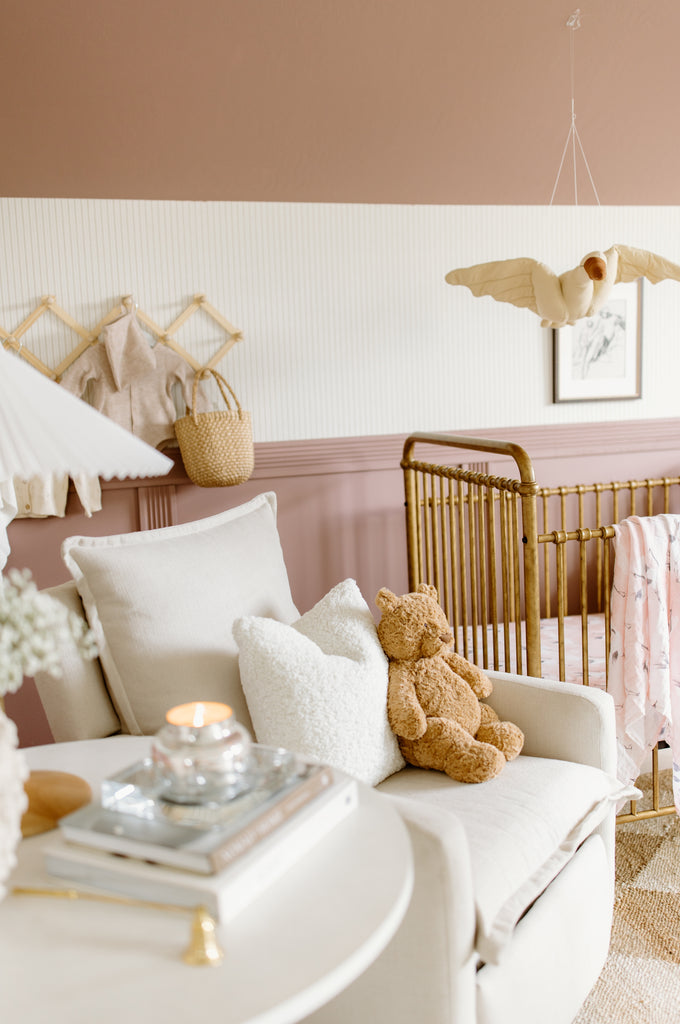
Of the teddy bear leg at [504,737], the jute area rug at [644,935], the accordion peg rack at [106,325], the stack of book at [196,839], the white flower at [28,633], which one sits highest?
the accordion peg rack at [106,325]

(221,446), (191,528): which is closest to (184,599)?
(191,528)

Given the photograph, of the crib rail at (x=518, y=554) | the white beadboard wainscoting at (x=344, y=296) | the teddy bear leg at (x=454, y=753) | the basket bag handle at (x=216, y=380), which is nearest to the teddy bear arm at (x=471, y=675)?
the teddy bear leg at (x=454, y=753)

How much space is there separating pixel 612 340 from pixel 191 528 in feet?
7.14

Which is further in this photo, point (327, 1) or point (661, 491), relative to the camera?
point (661, 491)

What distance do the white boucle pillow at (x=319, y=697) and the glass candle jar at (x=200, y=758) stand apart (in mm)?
495

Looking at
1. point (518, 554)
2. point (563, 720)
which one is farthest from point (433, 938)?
point (518, 554)

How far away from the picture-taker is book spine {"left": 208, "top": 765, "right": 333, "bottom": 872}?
2.70 feet

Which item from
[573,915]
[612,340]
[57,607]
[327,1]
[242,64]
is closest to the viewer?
[57,607]

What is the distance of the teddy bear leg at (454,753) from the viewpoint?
1.52 metres

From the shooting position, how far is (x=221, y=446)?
2.58 m

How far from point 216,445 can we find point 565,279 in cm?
112

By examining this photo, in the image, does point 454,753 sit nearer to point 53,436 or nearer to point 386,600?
point 386,600

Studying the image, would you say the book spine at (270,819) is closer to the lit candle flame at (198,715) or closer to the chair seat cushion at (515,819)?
the lit candle flame at (198,715)

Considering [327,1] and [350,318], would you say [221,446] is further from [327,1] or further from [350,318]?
[327,1]
